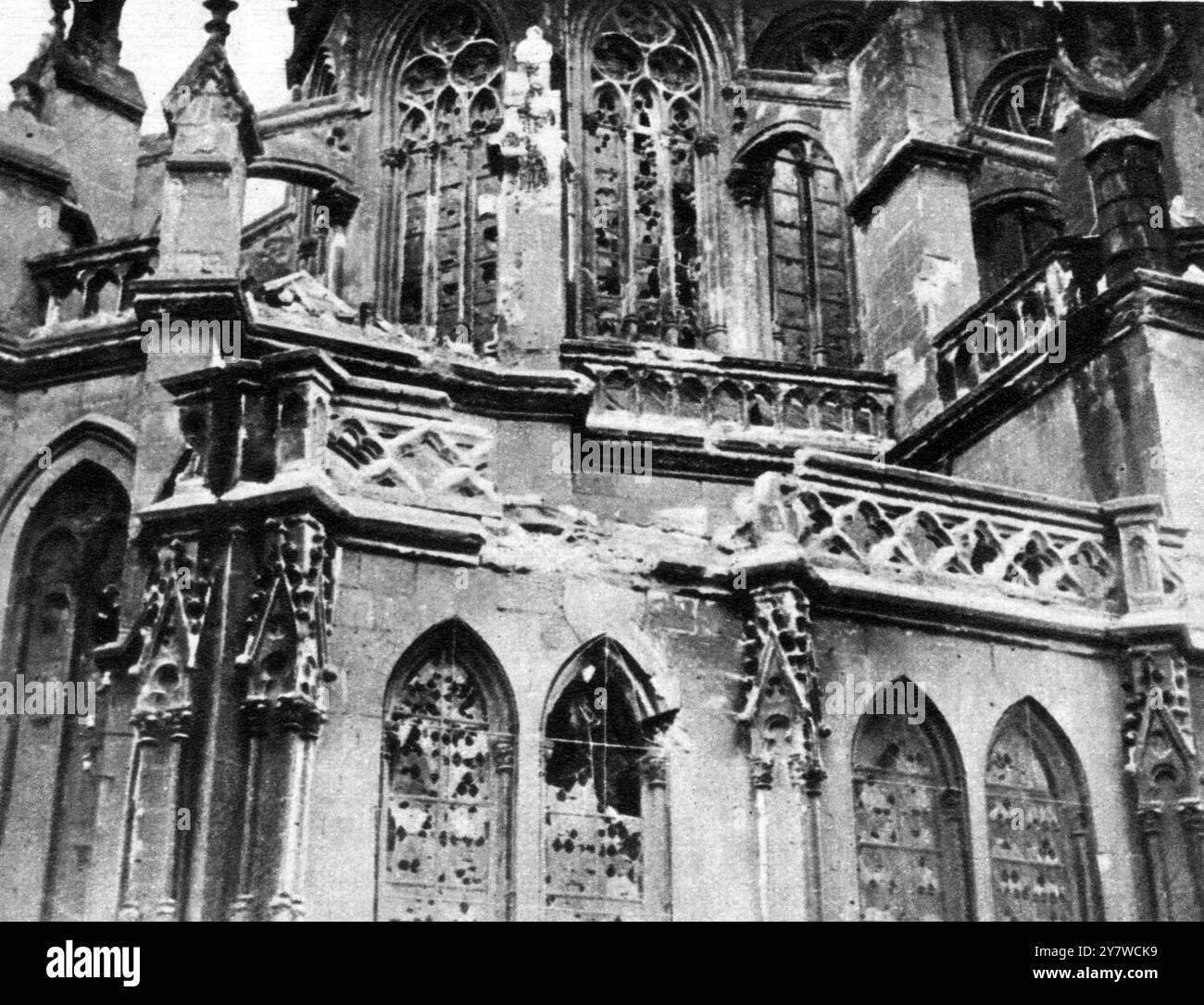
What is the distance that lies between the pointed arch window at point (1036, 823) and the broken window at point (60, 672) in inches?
245

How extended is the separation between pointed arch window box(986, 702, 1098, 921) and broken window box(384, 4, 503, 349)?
8.22m

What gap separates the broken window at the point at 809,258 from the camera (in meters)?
20.6

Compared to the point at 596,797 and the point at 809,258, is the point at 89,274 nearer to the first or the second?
the point at 809,258

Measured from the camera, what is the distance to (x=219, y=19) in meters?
16.4

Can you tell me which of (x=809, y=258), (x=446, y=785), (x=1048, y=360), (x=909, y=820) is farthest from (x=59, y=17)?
(x=909, y=820)

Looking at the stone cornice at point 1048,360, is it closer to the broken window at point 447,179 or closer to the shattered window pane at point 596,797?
the broken window at point 447,179

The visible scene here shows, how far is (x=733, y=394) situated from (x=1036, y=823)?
6.61 m

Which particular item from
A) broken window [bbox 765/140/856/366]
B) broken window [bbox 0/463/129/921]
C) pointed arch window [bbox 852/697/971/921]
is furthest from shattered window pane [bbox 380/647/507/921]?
broken window [bbox 765/140/856/366]

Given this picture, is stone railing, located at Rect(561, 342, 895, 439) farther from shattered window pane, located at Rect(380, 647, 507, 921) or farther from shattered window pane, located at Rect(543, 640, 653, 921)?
shattered window pane, located at Rect(380, 647, 507, 921)

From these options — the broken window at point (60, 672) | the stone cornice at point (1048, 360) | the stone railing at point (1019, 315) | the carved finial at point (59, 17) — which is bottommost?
the broken window at point (60, 672)

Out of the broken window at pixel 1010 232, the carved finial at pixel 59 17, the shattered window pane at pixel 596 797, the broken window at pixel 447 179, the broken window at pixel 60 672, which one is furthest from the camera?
the broken window at pixel 1010 232

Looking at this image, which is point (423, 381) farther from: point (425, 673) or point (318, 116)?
point (318, 116)

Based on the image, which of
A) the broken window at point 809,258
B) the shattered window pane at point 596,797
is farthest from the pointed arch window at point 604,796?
the broken window at point 809,258

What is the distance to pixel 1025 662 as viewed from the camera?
13031mm
